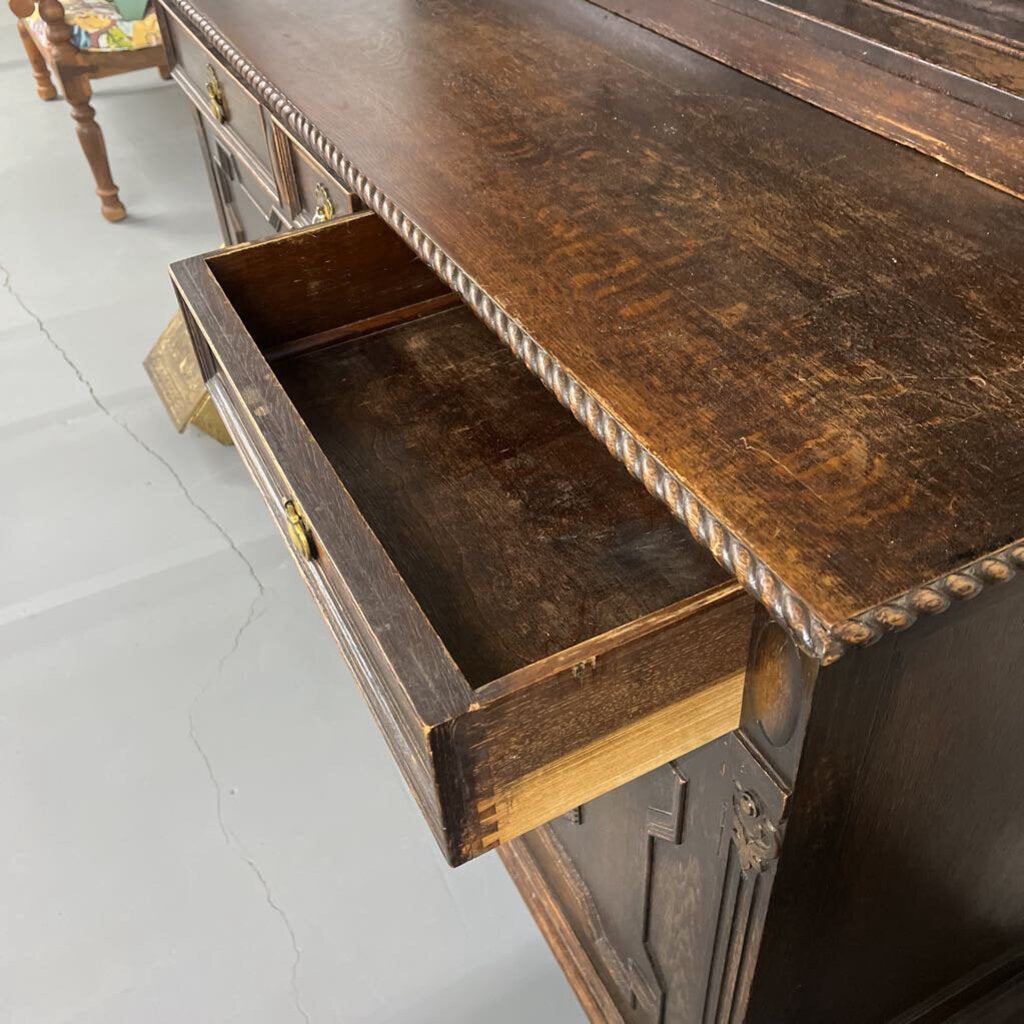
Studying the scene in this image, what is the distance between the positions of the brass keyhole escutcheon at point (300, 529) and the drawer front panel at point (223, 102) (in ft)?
2.11

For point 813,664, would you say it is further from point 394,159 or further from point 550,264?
point 394,159

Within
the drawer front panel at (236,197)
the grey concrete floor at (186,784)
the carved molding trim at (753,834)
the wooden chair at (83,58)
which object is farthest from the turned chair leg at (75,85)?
the carved molding trim at (753,834)

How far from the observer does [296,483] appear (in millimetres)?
616

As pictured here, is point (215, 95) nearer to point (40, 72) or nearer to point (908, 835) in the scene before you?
point (908, 835)

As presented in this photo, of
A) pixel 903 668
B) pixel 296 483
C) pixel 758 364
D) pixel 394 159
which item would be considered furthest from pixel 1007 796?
pixel 394 159

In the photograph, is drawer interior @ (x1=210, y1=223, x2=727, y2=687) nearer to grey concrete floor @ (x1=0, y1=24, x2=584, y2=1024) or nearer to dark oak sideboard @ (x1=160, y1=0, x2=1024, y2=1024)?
dark oak sideboard @ (x1=160, y1=0, x2=1024, y2=1024)

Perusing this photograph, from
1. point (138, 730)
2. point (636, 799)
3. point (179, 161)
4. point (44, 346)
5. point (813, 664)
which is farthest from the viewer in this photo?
point (179, 161)

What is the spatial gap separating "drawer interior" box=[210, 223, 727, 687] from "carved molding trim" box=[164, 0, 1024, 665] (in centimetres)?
14

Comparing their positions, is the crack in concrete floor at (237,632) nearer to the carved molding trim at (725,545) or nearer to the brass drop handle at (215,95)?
the brass drop handle at (215,95)

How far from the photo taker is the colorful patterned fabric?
2195 mm

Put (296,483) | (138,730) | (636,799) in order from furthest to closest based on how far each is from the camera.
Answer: (138,730)
(636,799)
(296,483)

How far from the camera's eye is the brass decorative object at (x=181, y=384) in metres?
1.71

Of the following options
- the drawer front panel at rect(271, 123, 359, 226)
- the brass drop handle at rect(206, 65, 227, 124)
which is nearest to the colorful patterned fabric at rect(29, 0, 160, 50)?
the brass drop handle at rect(206, 65, 227, 124)

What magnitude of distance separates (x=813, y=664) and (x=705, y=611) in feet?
0.19
